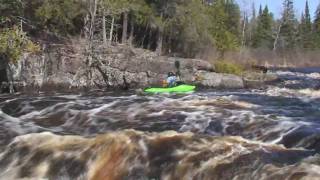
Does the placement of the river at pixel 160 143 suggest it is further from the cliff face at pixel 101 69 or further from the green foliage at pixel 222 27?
the green foliage at pixel 222 27

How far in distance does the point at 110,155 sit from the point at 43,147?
1.53 metres

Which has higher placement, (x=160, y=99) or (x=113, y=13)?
(x=113, y=13)

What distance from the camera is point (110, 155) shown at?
9.24 m

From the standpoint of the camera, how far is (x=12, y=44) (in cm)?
2128

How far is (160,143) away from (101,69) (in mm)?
15573

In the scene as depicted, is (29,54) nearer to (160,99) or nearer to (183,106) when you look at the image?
(160,99)

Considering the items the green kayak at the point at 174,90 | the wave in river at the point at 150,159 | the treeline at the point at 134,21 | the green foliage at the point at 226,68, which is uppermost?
the treeline at the point at 134,21

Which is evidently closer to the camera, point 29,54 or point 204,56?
point 29,54

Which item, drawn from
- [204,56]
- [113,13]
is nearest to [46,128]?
[113,13]

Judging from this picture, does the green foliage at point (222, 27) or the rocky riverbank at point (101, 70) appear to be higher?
the green foliage at point (222, 27)

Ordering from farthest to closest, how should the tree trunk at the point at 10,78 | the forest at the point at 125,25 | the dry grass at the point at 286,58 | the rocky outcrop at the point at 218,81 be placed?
1. the dry grass at the point at 286,58
2. the rocky outcrop at the point at 218,81
3. the forest at the point at 125,25
4. the tree trunk at the point at 10,78

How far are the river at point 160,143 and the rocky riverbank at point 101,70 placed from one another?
839cm

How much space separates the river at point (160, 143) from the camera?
861cm

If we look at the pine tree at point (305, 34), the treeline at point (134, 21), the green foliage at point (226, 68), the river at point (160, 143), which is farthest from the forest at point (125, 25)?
the pine tree at point (305, 34)
